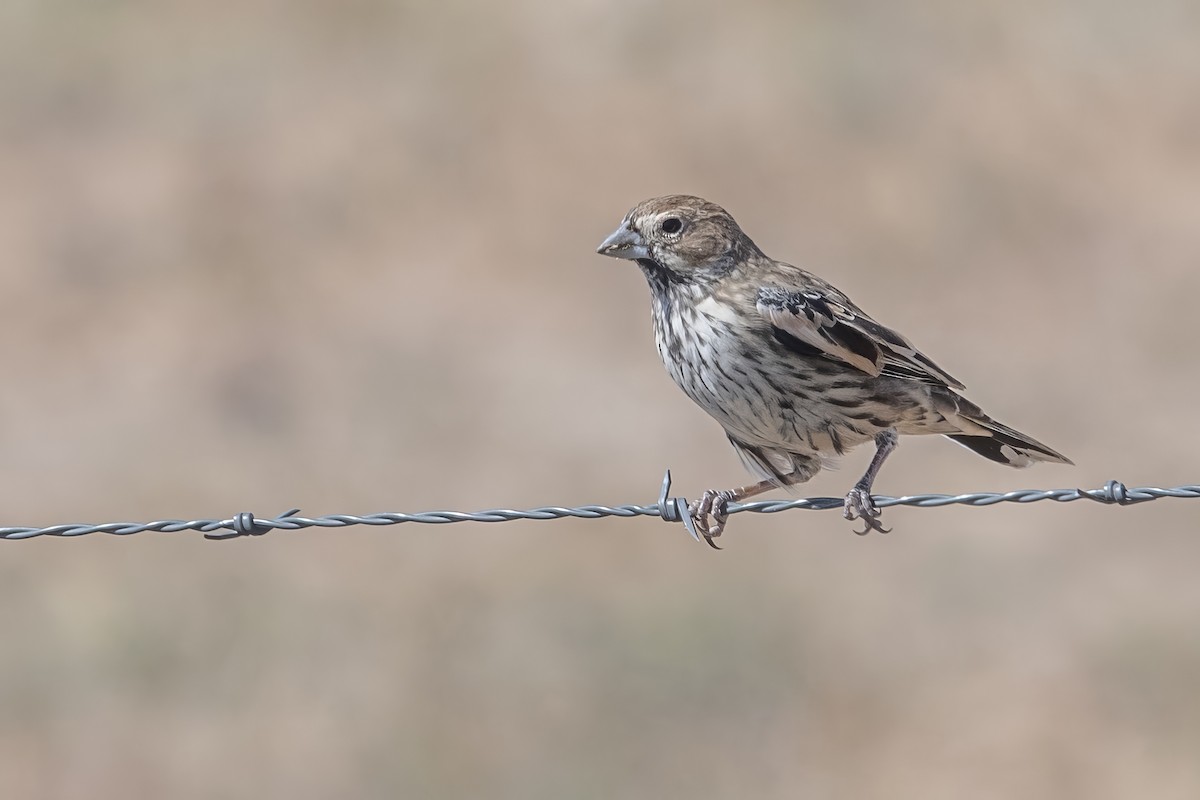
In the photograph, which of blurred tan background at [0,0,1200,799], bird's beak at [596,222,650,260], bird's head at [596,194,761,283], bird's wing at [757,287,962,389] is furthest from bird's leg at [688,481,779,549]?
blurred tan background at [0,0,1200,799]

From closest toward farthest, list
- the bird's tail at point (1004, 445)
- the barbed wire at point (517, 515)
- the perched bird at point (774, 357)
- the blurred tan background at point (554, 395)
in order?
the barbed wire at point (517, 515) → the perched bird at point (774, 357) → the bird's tail at point (1004, 445) → the blurred tan background at point (554, 395)

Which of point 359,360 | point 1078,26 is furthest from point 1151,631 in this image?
point 1078,26

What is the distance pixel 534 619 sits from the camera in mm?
11219

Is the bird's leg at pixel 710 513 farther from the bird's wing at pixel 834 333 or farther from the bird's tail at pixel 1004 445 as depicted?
the bird's tail at pixel 1004 445

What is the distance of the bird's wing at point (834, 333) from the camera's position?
6566mm

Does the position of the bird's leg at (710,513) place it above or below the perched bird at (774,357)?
below

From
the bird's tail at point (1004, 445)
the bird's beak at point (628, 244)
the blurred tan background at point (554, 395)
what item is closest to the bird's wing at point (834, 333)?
the bird's tail at point (1004, 445)

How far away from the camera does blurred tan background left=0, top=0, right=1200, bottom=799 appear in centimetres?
1035

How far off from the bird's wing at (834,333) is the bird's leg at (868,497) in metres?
0.36

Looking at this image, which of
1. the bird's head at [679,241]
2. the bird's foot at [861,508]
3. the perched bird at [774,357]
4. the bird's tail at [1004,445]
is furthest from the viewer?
the bird's tail at [1004,445]

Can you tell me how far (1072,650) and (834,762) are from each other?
1.92 metres

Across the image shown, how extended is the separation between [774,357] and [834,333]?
250 millimetres

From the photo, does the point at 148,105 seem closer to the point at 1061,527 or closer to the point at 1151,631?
the point at 1061,527

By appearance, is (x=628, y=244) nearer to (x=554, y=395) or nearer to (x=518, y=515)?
(x=518, y=515)
